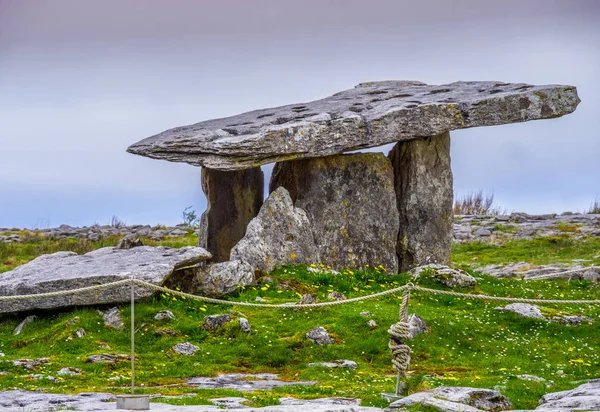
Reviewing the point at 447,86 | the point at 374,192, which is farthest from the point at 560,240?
the point at 374,192

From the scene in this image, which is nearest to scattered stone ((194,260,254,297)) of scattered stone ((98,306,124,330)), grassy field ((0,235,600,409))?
grassy field ((0,235,600,409))

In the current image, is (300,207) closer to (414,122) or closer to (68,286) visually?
(414,122)

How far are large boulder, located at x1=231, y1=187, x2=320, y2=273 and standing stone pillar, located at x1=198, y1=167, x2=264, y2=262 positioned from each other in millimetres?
2699

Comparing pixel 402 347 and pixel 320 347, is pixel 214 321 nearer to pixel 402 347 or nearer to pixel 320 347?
pixel 320 347

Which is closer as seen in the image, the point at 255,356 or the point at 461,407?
the point at 461,407

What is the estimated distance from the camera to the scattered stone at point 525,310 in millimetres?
20516

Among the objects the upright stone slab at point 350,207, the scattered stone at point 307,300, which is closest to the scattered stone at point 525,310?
the scattered stone at point 307,300

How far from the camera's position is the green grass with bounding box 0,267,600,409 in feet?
51.5

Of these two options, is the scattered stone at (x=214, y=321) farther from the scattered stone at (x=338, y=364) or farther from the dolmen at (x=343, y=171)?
the dolmen at (x=343, y=171)

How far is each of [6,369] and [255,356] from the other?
4.23 m

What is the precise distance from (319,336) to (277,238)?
19.5 feet

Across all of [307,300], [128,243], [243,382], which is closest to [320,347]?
[307,300]

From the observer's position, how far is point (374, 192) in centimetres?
2612

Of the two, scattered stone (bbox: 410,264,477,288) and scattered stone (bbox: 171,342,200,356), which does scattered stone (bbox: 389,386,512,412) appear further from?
scattered stone (bbox: 410,264,477,288)
